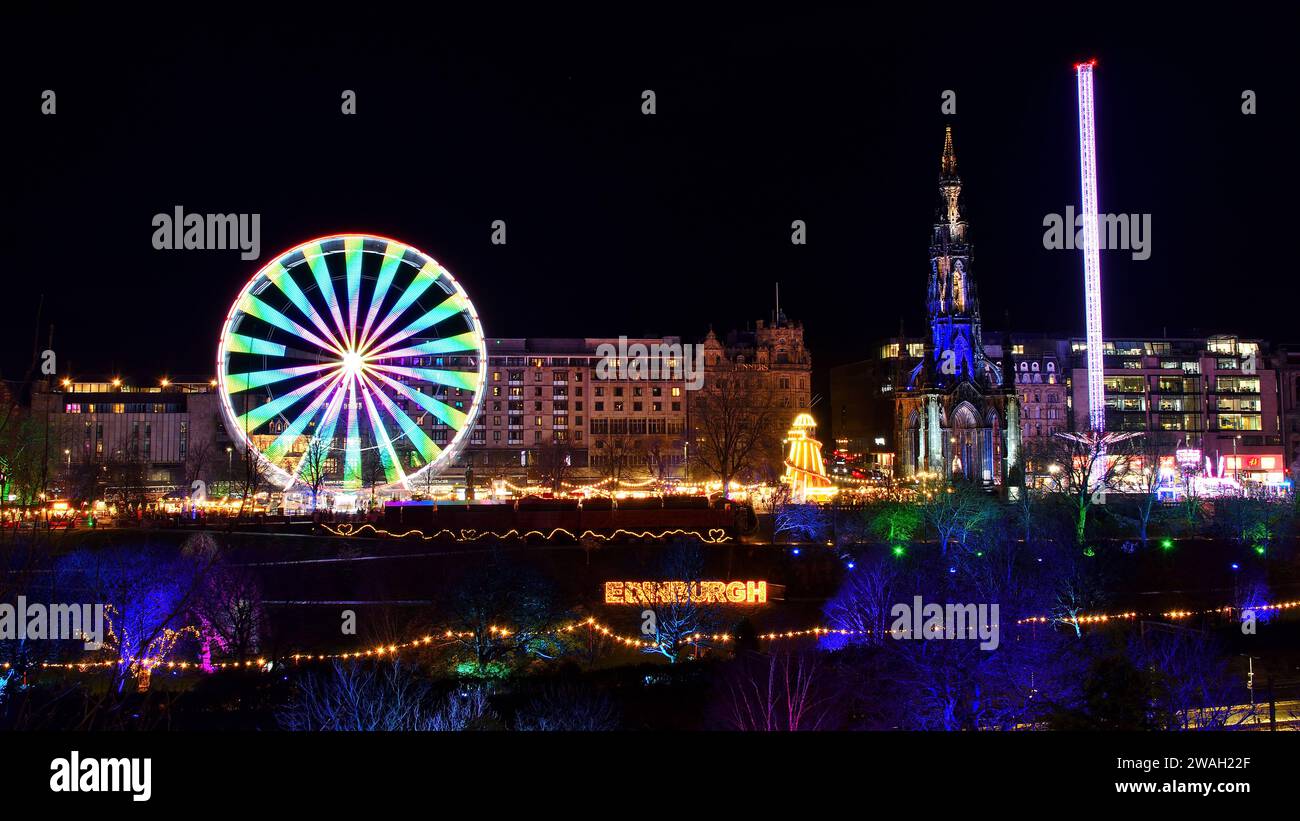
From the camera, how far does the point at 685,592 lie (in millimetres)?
34938

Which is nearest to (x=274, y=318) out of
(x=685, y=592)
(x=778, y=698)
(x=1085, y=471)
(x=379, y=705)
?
(x=685, y=592)

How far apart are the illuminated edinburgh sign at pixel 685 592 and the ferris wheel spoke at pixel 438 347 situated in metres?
15.8

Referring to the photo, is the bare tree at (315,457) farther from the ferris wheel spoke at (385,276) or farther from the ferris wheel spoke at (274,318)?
the ferris wheel spoke at (385,276)

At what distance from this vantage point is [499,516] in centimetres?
4369

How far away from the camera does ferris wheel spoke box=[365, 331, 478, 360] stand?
4606cm

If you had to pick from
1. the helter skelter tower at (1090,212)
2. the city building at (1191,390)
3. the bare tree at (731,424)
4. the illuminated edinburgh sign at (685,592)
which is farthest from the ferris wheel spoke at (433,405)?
the city building at (1191,390)

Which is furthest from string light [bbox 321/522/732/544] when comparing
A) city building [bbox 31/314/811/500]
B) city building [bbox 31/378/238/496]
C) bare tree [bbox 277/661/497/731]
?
city building [bbox 31/378/238/496]

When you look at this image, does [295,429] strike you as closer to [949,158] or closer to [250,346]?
[250,346]

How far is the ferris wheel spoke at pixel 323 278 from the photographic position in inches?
1708

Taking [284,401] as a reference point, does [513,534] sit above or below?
below

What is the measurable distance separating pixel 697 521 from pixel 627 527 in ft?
10.7

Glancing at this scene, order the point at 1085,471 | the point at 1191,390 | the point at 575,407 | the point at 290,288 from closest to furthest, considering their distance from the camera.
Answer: the point at 290,288 < the point at 1085,471 < the point at 1191,390 < the point at 575,407

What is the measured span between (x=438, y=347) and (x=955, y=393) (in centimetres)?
3862
